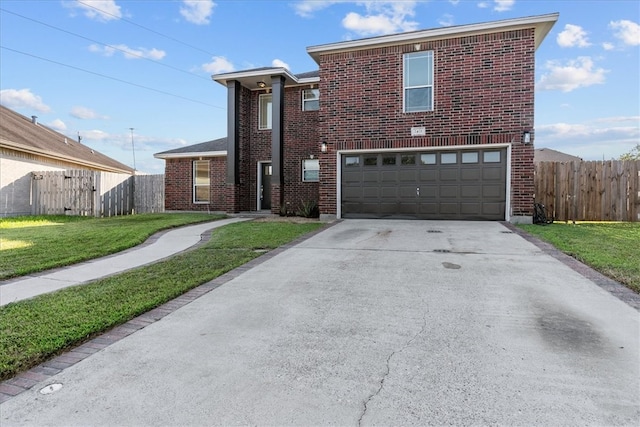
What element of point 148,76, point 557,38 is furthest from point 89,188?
point 557,38

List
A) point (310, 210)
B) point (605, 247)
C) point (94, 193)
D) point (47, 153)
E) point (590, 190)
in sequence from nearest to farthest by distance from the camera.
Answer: point (605, 247), point (590, 190), point (310, 210), point (94, 193), point (47, 153)

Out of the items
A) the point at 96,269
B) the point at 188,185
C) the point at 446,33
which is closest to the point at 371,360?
the point at 96,269

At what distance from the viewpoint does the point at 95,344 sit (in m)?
3.17

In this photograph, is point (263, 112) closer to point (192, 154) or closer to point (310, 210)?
point (192, 154)

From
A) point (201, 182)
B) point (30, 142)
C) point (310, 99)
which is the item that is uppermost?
point (310, 99)

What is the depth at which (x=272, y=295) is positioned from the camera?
443 cm

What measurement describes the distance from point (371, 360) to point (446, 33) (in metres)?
10.9

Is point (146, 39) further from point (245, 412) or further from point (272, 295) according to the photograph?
point (245, 412)

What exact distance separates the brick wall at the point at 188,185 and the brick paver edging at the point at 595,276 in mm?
12054

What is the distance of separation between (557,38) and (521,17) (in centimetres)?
231

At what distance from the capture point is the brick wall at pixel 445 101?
35.0 ft

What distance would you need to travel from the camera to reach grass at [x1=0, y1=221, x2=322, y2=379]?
3.00 metres

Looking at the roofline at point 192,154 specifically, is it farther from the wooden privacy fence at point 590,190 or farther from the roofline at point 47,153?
the wooden privacy fence at point 590,190

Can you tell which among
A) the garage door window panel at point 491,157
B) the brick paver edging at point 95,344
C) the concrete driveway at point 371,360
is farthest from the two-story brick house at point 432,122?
the brick paver edging at point 95,344
